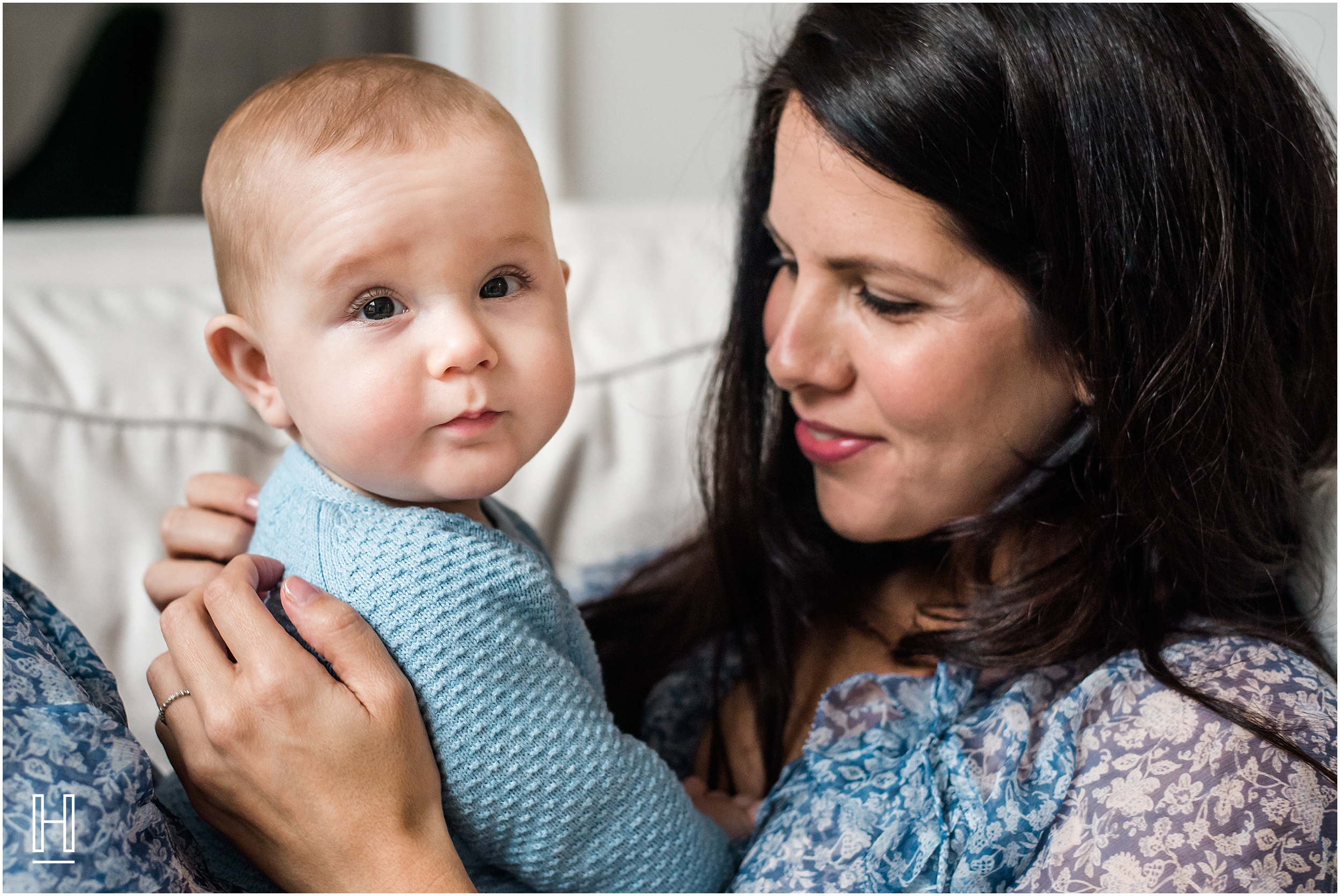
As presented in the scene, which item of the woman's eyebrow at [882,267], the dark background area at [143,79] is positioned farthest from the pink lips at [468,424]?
the dark background area at [143,79]

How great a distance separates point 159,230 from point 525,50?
96 centimetres

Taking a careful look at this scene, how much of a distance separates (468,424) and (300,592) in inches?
6.6

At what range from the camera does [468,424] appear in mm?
772

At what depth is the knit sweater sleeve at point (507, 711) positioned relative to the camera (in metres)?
0.78

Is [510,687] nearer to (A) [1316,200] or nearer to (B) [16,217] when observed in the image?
(A) [1316,200]

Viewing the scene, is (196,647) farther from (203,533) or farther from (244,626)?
(203,533)

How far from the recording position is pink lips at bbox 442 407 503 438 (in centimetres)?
77

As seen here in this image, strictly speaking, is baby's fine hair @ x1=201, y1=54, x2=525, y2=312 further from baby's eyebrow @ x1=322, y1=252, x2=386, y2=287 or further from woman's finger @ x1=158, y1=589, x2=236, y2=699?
woman's finger @ x1=158, y1=589, x2=236, y2=699

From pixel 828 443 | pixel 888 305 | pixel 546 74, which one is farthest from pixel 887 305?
pixel 546 74

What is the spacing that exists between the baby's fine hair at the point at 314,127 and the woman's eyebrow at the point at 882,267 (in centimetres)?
34

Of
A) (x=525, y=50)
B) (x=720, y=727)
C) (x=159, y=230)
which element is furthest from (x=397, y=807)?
(x=525, y=50)

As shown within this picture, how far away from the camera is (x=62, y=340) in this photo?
4.44 ft

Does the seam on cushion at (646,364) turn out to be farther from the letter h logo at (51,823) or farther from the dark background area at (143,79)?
the dark background area at (143,79)

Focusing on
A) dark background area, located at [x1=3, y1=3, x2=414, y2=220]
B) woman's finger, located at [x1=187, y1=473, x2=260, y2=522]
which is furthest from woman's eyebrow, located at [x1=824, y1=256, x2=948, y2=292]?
dark background area, located at [x1=3, y1=3, x2=414, y2=220]
